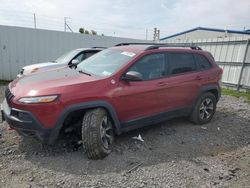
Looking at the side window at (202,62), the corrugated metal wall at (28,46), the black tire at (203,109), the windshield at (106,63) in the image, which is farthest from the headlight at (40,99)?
the corrugated metal wall at (28,46)

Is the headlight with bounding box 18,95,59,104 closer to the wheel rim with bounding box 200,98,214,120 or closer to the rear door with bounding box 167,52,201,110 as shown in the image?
the rear door with bounding box 167,52,201,110

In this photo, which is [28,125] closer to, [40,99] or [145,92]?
[40,99]

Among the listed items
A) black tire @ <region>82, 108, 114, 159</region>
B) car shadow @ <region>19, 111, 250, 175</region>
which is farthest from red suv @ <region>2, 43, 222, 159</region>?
car shadow @ <region>19, 111, 250, 175</region>

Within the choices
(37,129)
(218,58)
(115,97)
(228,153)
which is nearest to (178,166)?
(228,153)

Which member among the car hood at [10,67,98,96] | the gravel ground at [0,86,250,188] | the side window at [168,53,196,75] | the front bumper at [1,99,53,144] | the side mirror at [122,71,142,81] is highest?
the side window at [168,53,196,75]

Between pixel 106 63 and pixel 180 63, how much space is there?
1545mm

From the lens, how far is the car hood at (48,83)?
3.04m

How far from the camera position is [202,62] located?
4.89 meters

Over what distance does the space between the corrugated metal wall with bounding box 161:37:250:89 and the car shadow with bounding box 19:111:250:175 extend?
4.78 meters

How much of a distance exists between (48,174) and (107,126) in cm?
108

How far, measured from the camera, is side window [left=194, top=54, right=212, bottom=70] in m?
4.80

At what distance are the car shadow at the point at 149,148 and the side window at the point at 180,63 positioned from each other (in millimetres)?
1229

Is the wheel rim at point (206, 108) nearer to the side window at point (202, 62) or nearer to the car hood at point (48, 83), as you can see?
the side window at point (202, 62)

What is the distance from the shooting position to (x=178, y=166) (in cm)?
328
